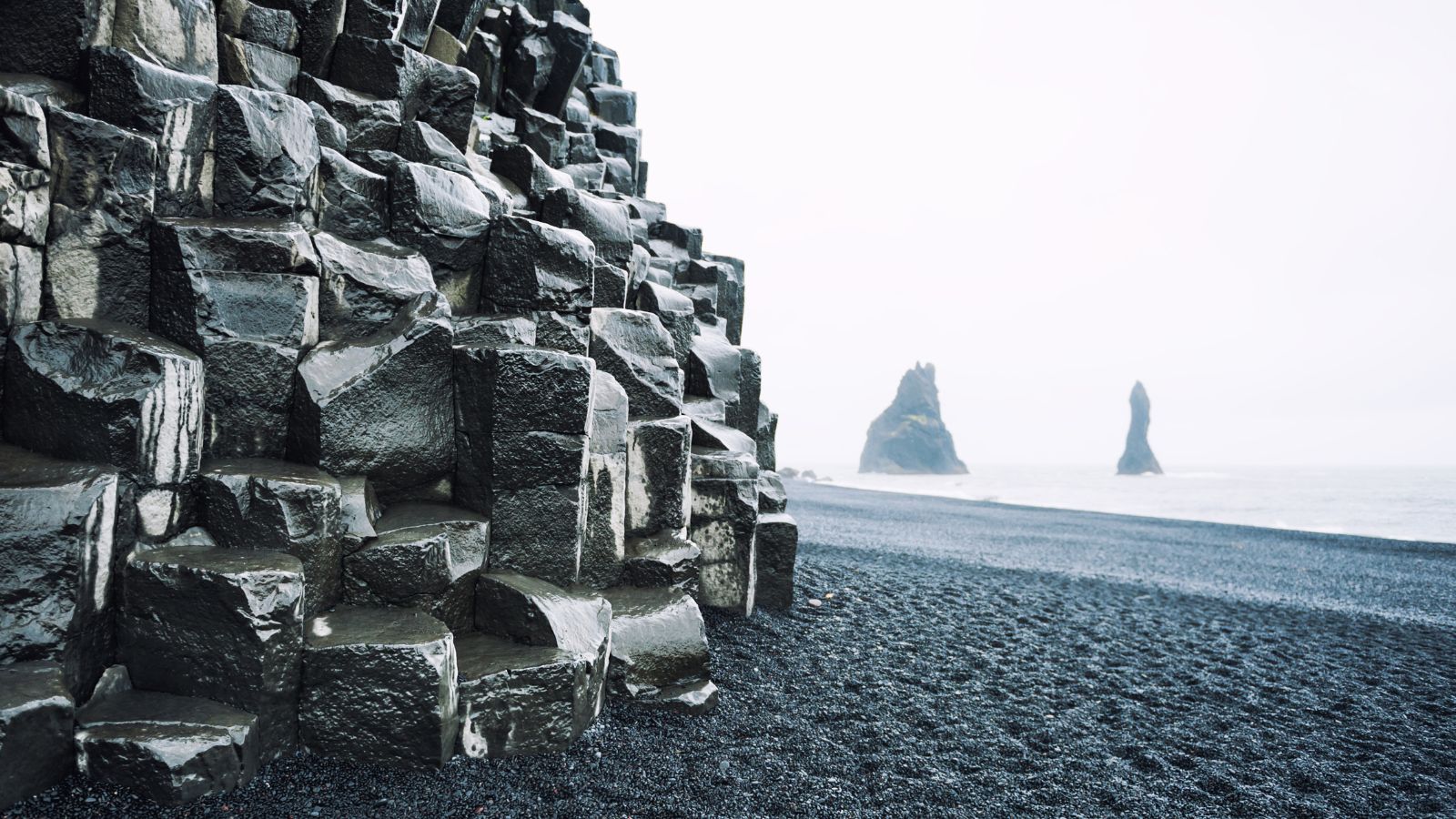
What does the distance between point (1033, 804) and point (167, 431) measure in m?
4.71

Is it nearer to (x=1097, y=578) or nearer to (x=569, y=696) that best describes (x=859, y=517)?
(x=1097, y=578)

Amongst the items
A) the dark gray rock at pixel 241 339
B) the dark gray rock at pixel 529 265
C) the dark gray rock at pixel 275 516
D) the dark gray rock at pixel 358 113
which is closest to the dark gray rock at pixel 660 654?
the dark gray rock at pixel 275 516

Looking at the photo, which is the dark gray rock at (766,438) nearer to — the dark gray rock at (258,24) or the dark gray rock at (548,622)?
the dark gray rock at (548,622)

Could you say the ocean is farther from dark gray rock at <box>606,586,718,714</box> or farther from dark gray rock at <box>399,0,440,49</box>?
dark gray rock at <box>399,0,440,49</box>

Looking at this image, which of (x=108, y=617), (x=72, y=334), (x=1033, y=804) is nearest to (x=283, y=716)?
(x=108, y=617)

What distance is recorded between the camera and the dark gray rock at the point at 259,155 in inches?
151

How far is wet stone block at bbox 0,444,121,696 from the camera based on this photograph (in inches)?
112

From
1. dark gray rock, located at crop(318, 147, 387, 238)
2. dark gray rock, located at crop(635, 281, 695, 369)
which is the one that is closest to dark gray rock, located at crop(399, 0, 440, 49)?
dark gray rock, located at crop(318, 147, 387, 238)

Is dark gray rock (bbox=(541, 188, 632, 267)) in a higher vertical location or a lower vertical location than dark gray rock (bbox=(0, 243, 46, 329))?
higher

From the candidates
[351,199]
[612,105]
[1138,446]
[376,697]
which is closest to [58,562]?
[376,697]

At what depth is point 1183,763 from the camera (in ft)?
14.3

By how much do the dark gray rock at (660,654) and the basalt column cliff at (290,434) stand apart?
19 mm

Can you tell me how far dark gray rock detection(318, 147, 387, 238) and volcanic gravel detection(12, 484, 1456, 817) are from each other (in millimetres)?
3081

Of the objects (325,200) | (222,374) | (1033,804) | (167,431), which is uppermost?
(325,200)
